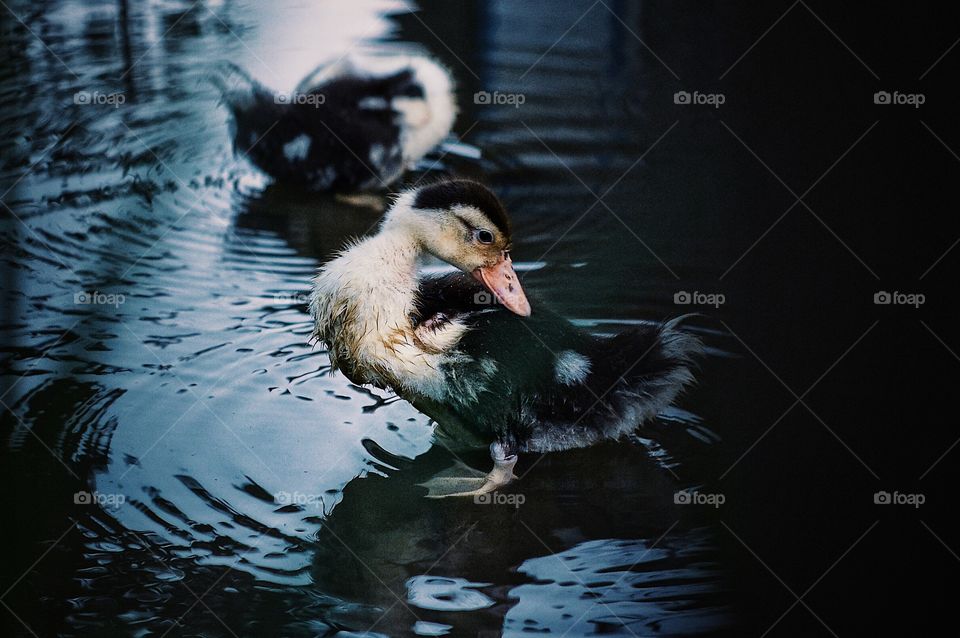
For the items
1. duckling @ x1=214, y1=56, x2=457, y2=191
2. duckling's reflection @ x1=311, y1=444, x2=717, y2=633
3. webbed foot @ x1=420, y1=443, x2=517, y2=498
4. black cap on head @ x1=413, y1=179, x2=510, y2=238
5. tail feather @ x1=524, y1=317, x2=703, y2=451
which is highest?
duckling @ x1=214, y1=56, x2=457, y2=191

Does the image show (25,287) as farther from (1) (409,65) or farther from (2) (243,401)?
(1) (409,65)

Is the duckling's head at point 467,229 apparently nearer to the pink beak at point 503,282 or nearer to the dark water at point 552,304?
the pink beak at point 503,282

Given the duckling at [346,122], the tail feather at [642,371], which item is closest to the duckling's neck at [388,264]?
the tail feather at [642,371]

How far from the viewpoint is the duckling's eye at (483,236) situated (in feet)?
8.36

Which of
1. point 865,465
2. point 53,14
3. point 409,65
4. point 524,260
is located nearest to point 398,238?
point 524,260

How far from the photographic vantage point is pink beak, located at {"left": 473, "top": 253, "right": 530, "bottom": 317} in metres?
2.56

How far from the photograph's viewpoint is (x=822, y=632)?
6.65ft

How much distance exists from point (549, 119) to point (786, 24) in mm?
1167

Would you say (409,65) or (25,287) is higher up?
(409,65)

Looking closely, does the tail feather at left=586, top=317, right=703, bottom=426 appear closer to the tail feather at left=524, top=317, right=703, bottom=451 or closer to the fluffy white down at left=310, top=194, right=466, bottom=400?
the tail feather at left=524, top=317, right=703, bottom=451

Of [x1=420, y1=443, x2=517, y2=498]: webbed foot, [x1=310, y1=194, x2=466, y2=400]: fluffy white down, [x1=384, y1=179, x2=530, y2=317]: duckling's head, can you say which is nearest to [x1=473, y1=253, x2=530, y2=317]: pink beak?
[x1=384, y1=179, x2=530, y2=317]: duckling's head

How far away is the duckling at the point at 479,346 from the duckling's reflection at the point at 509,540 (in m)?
0.08

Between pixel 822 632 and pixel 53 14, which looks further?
pixel 53 14

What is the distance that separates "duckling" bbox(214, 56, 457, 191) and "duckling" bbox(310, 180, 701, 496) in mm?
1427
